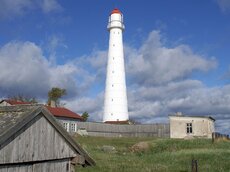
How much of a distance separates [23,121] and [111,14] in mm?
65773

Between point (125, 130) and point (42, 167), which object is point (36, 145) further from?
point (125, 130)

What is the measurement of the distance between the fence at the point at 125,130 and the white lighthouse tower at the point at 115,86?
14.0ft

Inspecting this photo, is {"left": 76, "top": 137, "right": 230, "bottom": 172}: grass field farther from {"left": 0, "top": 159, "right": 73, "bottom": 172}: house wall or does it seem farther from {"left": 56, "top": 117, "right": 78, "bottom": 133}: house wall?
{"left": 56, "top": 117, "right": 78, "bottom": 133}: house wall

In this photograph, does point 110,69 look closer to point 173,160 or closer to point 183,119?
point 183,119

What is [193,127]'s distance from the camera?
51562 mm

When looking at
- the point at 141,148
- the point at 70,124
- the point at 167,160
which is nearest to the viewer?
the point at 167,160

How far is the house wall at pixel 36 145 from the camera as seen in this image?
678 cm

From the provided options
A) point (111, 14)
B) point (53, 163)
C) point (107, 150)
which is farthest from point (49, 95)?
point (53, 163)

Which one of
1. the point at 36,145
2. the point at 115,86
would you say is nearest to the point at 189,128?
the point at 115,86

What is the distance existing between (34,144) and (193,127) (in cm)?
4638

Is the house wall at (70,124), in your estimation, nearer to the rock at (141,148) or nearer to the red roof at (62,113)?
the red roof at (62,113)

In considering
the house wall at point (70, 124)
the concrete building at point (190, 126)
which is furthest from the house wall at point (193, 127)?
the house wall at point (70, 124)

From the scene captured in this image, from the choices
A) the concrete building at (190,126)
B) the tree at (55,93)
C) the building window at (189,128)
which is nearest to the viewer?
the concrete building at (190,126)

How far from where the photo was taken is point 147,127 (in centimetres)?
5838
